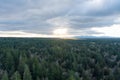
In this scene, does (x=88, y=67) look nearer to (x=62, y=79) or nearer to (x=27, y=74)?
(x=62, y=79)

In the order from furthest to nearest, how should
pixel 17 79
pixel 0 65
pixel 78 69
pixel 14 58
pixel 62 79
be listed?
pixel 14 58, pixel 0 65, pixel 78 69, pixel 62 79, pixel 17 79

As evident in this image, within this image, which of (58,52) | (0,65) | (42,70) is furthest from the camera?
(58,52)

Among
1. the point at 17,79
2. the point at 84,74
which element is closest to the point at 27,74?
the point at 17,79

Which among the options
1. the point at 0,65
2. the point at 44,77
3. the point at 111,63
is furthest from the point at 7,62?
the point at 111,63

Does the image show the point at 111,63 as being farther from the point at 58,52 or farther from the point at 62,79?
the point at 62,79

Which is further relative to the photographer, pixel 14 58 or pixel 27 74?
pixel 14 58

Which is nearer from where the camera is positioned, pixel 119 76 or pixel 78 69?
pixel 119 76

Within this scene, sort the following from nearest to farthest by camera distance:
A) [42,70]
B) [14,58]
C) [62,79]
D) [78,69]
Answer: [62,79]
[42,70]
[78,69]
[14,58]

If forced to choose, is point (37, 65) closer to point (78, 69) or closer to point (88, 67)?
point (78, 69)

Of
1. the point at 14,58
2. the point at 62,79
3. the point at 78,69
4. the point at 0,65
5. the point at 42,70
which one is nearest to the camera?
the point at 62,79
